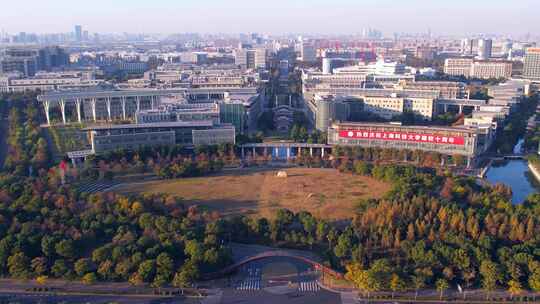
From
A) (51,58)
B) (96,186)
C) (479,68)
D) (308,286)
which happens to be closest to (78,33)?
(51,58)

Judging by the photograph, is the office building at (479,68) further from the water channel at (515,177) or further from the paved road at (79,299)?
the paved road at (79,299)

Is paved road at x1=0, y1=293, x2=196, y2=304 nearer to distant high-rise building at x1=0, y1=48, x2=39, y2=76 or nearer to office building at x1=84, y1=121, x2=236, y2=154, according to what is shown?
office building at x1=84, y1=121, x2=236, y2=154

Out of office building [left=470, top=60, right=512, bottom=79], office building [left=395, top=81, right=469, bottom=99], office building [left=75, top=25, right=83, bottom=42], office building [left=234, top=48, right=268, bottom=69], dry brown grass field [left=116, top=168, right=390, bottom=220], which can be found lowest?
dry brown grass field [left=116, top=168, right=390, bottom=220]

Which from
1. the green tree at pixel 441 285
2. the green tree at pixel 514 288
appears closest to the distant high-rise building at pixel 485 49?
the green tree at pixel 514 288

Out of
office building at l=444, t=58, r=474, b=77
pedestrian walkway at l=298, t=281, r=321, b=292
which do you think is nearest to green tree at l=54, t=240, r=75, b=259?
pedestrian walkway at l=298, t=281, r=321, b=292

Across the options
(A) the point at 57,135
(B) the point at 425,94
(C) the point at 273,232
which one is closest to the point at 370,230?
(C) the point at 273,232

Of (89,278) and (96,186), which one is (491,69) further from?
(89,278)
